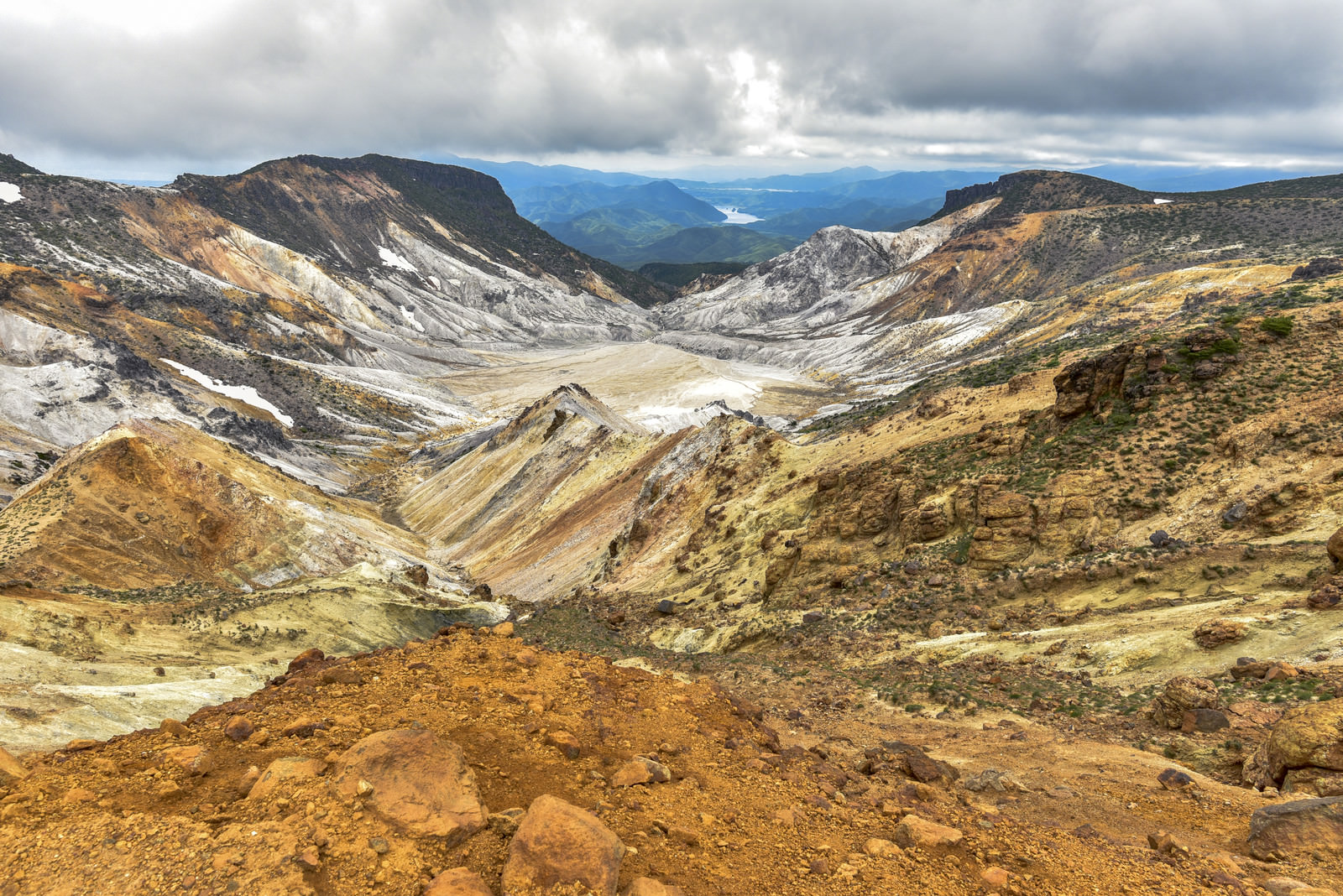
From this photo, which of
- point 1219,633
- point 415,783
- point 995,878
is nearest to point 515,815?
point 415,783

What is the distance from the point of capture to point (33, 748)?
35.0 ft

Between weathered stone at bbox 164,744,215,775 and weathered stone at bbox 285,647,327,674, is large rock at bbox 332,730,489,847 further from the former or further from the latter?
weathered stone at bbox 285,647,327,674

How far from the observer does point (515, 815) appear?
708 centimetres

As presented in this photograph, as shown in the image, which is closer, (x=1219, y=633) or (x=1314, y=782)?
(x=1314, y=782)

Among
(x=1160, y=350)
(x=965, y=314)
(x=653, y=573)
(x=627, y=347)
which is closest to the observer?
(x=1160, y=350)

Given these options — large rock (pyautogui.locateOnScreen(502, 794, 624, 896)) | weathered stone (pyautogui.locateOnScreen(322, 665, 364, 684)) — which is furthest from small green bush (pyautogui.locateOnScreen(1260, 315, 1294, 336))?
weathered stone (pyautogui.locateOnScreen(322, 665, 364, 684))

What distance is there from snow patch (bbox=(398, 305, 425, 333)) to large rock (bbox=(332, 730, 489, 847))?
141482 mm

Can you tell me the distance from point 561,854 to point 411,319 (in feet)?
479

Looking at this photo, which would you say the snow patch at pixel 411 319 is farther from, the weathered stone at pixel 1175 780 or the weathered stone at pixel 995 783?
the weathered stone at pixel 1175 780

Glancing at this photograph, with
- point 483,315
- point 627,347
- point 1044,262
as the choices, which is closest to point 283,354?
point 483,315

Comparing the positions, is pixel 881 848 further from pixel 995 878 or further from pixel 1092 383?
pixel 1092 383

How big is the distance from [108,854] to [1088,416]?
26403 millimetres

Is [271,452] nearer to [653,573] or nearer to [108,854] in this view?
[653,573]

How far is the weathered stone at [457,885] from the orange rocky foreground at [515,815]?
2 cm
